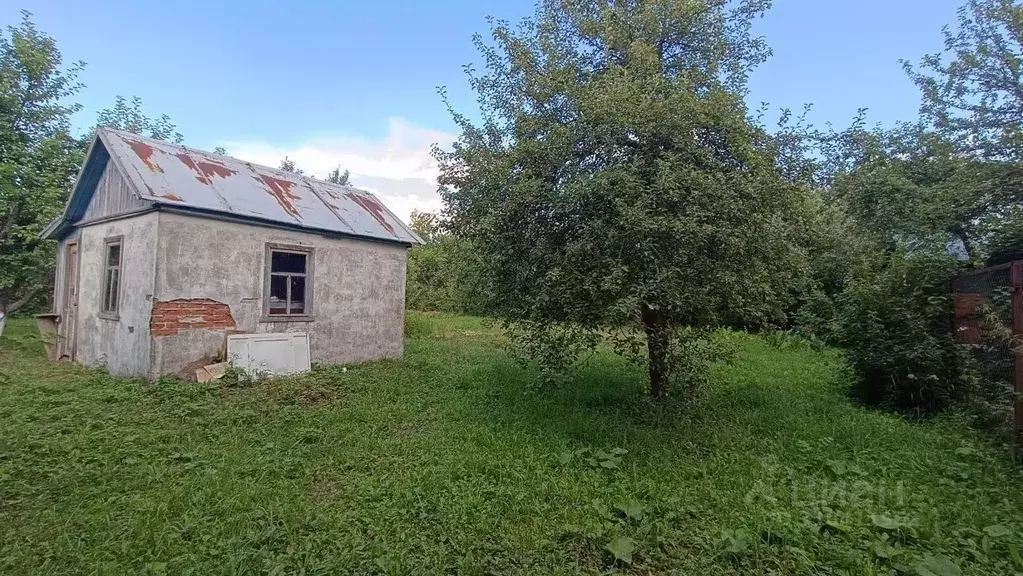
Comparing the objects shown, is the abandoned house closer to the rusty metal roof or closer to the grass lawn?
the rusty metal roof

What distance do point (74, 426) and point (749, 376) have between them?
30.4 ft

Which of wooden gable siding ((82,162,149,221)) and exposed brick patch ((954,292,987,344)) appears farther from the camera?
wooden gable siding ((82,162,149,221))

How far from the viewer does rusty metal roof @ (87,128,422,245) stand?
7.76 metres

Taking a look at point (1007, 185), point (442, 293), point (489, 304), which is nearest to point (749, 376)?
point (1007, 185)

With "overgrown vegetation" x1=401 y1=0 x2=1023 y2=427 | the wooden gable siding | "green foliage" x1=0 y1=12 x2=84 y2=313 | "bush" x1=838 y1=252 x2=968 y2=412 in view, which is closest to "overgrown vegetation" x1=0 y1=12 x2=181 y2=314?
"green foliage" x1=0 y1=12 x2=84 y2=313

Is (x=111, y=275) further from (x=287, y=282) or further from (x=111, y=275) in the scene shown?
(x=287, y=282)

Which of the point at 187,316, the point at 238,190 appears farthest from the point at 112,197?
the point at 187,316

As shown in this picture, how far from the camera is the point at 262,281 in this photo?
8359mm

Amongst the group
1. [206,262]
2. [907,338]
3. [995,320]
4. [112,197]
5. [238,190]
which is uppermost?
[238,190]

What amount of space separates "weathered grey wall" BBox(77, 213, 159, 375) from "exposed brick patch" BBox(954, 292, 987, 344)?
1030cm

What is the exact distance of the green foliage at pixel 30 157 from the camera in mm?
12953

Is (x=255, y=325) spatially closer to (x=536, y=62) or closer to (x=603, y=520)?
(x=536, y=62)

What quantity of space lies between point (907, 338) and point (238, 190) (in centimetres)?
1020

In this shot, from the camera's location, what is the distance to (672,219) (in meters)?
4.50
